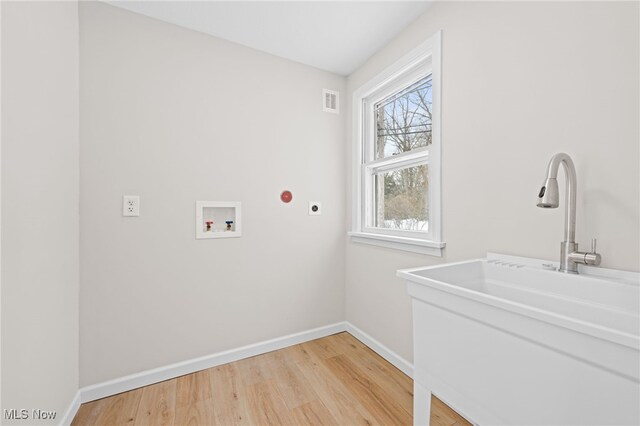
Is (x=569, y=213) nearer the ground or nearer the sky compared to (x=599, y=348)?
nearer the sky

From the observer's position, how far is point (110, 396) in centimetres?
156

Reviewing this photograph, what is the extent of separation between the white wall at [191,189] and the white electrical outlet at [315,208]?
0.15ft

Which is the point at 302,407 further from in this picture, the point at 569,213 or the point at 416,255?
the point at 569,213

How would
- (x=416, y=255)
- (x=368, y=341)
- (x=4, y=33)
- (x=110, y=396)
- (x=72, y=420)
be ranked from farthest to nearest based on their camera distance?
(x=368, y=341) → (x=416, y=255) → (x=110, y=396) → (x=72, y=420) → (x=4, y=33)

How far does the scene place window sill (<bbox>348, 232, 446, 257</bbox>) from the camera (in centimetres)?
155

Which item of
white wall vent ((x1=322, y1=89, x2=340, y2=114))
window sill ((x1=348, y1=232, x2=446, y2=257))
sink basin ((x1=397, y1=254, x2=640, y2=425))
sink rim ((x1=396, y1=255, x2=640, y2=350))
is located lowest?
sink basin ((x1=397, y1=254, x2=640, y2=425))

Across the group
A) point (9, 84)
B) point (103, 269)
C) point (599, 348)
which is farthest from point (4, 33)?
point (599, 348)

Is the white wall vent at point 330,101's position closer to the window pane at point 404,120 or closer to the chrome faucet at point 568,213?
the window pane at point 404,120

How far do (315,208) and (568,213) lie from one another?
1.59m

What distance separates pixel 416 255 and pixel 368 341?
2.86 feet

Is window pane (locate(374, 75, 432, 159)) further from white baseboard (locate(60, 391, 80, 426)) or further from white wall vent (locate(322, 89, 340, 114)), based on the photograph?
white baseboard (locate(60, 391, 80, 426))

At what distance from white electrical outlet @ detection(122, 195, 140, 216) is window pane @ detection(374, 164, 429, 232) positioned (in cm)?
167

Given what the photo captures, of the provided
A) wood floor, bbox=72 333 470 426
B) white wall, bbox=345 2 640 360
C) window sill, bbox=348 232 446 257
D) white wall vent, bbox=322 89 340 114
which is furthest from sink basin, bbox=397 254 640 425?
white wall vent, bbox=322 89 340 114

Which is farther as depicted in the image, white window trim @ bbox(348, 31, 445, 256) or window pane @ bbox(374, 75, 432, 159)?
window pane @ bbox(374, 75, 432, 159)
